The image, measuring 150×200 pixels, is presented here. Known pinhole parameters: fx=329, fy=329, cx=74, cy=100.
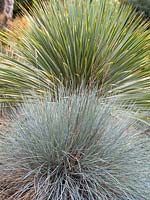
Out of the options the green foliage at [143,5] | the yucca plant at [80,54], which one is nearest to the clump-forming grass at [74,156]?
the yucca plant at [80,54]

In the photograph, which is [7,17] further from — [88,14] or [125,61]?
[125,61]

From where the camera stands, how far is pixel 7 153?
2.56m

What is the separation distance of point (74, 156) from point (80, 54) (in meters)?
1.68

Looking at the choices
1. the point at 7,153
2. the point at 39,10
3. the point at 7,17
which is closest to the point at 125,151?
the point at 7,153

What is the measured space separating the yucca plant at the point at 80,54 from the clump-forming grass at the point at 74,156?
1.00 meters

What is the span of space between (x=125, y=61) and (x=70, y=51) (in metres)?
0.68

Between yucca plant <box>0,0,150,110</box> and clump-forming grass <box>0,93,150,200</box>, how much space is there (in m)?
1.00

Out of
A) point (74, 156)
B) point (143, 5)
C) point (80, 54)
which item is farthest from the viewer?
point (143, 5)

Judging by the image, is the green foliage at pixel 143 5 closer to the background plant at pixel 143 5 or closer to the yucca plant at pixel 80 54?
the background plant at pixel 143 5

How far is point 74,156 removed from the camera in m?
2.44

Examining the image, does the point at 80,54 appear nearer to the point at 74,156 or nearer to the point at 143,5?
the point at 74,156

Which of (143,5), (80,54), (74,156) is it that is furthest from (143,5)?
(74,156)

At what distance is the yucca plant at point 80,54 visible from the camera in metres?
3.73

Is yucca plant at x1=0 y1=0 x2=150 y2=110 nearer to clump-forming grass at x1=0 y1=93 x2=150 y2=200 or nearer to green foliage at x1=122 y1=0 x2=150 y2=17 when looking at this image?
clump-forming grass at x1=0 y1=93 x2=150 y2=200
